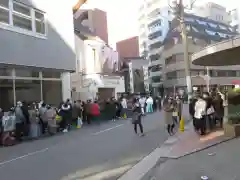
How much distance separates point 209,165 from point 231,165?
0.46m

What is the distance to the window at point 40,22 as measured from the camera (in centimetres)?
1916

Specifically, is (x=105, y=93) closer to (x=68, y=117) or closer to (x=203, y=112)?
(x=68, y=117)

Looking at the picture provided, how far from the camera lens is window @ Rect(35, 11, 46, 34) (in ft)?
62.8

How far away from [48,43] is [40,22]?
1.33 m

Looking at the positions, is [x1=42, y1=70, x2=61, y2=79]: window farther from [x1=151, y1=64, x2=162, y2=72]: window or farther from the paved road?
[x1=151, y1=64, x2=162, y2=72]: window

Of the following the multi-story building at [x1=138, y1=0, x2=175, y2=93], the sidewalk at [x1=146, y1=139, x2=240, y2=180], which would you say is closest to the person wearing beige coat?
the sidewalk at [x1=146, y1=139, x2=240, y2=180]

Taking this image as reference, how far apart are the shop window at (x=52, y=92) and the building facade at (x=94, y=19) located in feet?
71.1

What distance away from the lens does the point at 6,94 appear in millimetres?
16609

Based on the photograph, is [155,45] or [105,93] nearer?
[105,93]

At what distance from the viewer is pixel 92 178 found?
7.01 meters

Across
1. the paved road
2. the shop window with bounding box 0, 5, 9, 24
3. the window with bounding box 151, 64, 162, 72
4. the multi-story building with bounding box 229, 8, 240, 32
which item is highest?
the multi-story building with bounding box 229, 8, 240, 32

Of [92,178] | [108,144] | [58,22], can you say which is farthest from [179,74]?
[92,178]

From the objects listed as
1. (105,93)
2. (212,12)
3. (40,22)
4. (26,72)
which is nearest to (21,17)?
(40,22)

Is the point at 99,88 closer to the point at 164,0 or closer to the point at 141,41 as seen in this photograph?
the point at 164,0
